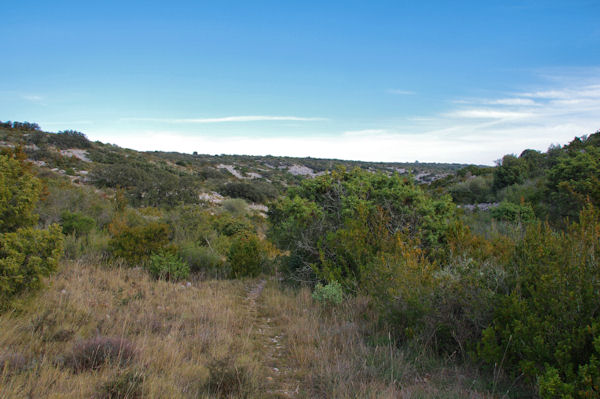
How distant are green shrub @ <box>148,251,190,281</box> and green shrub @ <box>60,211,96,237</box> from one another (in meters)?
2.83

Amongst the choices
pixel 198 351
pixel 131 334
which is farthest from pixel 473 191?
pixel 131 334

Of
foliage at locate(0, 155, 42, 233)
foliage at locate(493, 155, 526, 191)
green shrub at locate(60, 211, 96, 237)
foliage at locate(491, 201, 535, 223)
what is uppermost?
foliage at locate(493, 155, 526, 191)

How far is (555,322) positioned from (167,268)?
636 centimetres

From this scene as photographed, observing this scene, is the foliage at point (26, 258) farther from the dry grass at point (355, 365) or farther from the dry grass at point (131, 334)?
the dry grass at point (355, 365)

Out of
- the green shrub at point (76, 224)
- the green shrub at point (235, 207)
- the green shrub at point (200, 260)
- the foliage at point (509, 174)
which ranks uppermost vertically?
the foliage at point (509, 174)

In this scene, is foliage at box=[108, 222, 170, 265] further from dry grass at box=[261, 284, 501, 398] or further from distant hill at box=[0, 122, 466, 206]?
distant hill at box=[0, 122, 466, 206]

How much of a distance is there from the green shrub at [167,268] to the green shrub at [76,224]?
283 cm

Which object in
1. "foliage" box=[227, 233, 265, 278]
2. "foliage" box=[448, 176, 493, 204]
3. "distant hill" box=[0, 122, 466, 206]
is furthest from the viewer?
A: "foliage" box=[448, 176, 493, 204]

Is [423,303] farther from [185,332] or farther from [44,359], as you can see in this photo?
[44,359]

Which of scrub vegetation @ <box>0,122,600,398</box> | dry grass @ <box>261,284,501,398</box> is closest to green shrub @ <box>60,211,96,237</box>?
scrub vegetation @ <box>0,122,600,398</box>

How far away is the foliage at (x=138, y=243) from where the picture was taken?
7.25 meters

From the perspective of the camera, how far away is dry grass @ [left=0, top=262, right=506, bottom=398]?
9.13 ft

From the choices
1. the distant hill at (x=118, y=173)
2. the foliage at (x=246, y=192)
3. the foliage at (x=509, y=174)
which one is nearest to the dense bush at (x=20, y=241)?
the distant hill at (x=118, y=173)

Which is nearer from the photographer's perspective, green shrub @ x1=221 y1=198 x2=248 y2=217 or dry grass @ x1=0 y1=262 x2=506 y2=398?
dry grass @ x1=0 y1=262 x2=506 y2=398
